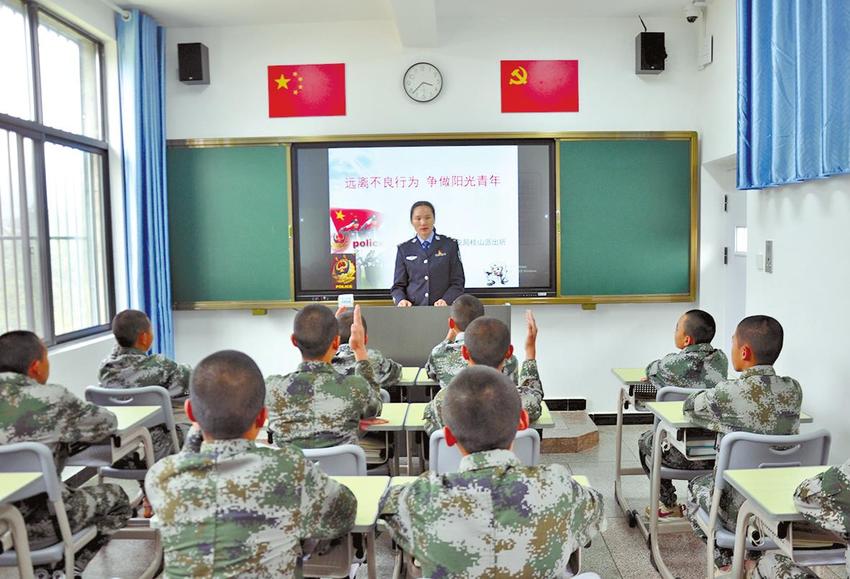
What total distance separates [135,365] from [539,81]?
3689mm

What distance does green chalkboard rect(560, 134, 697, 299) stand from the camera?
5.46m

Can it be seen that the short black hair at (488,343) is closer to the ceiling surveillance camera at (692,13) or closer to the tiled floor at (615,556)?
the tiled floor at (615,556)

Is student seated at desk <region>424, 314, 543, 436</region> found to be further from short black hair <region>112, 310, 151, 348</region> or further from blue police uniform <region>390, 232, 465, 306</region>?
blue police uniform <region>390, 232, 465, 306</region>

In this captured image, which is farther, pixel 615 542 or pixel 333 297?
pixel 333 297

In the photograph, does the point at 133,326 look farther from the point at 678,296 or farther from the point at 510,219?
the point at 678,296

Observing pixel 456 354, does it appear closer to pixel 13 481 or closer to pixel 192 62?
pixel 13 481

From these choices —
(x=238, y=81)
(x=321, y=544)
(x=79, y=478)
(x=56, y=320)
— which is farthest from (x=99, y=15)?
(x=321, y=544)

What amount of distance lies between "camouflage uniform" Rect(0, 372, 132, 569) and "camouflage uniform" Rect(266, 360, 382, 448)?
67cm

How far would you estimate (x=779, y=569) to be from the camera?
207cm

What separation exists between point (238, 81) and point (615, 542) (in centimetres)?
433

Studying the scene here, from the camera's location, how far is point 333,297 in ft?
18.2

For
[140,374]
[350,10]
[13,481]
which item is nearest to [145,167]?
[350,10]

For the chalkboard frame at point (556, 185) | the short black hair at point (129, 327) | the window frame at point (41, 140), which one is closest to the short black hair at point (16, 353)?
the short black hair at point (129, 327)

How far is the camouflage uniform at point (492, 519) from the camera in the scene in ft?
4.82
